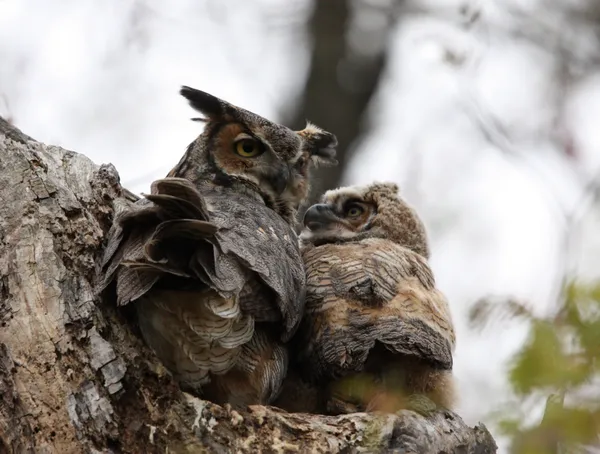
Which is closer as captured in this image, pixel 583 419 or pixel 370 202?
pixel 583 419

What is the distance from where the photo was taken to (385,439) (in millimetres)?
2941

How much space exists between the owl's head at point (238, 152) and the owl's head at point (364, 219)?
1.65 ft

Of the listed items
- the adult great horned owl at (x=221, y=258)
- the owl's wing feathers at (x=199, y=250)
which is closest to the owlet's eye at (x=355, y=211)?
the adult great horned owl at (x=221, y=258)

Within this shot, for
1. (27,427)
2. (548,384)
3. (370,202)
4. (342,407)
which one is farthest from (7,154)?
(548,384)

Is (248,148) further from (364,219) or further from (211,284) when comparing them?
(211,284)

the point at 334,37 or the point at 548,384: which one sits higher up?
the point at 334,37

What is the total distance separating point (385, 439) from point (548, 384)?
4.82 ft

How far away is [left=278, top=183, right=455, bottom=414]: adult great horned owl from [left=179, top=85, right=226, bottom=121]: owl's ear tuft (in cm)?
83

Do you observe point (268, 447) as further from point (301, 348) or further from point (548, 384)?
point (548, 384)

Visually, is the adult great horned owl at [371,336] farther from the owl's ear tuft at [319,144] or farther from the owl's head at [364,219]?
the owl's ear tuft at [319,144]

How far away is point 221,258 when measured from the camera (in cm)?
266

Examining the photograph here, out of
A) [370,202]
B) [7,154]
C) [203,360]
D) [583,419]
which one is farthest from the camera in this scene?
[370,202]

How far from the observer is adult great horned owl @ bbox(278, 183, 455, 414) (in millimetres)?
3242

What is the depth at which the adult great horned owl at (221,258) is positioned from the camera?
245 centimetres
